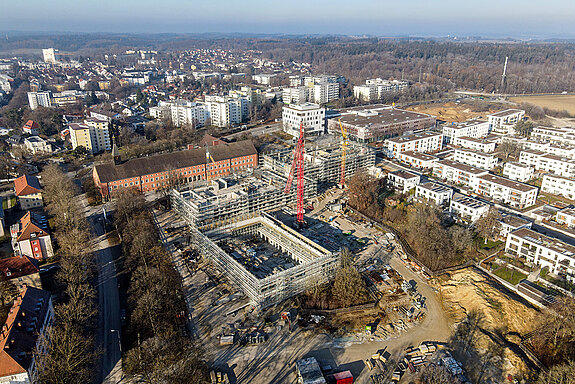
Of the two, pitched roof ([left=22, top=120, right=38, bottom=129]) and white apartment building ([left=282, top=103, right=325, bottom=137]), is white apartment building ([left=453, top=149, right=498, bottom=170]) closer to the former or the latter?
white apartment building ([left=282, top=103, right=325, bottom=137])

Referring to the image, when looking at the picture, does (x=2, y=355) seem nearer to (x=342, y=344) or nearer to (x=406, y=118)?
(x=342, y=344)

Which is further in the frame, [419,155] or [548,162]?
[419,155]

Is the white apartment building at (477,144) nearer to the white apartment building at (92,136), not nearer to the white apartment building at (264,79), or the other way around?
the white apartment building at (92,136)

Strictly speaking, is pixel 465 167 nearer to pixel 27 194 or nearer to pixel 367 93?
pixel 27 194

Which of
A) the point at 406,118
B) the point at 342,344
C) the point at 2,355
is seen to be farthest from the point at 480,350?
the point at 406,118

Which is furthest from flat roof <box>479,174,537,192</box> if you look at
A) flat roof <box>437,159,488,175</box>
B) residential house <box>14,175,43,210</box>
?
residential house <box>14,175,43,210</box>

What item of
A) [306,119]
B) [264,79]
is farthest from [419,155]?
[264,79]

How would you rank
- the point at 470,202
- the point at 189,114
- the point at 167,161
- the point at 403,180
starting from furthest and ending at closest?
the point at 189,114 → the point at 167,161 → the point at 403,180 → the point at 470,202
